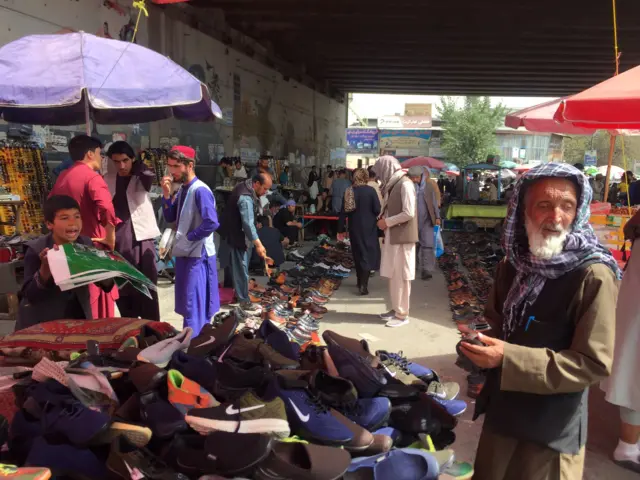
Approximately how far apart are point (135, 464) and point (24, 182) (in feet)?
18.7

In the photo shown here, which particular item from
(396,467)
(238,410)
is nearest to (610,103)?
(396,467)

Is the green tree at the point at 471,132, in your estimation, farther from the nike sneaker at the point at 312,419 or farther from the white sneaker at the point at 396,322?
the nike sneaker at the point at 312,419

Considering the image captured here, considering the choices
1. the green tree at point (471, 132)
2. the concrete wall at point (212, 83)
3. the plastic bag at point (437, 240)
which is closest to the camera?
the concrete wall at point (212, 83)

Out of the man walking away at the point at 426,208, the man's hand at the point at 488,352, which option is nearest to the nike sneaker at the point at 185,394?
the man's hand at the point at 488,352

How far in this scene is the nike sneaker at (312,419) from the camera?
157 centimetres

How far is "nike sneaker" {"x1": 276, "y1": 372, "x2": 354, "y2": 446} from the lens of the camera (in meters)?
1.57

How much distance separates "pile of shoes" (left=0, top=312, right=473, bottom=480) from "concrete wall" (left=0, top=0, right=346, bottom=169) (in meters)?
5.72

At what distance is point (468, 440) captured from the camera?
11.3 ft

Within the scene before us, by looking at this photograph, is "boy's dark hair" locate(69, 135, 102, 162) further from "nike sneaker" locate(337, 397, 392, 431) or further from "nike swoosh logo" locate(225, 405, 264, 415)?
"nike sneaker" locate(337, 397, 392, 431)

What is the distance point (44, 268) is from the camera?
2715 millimetres

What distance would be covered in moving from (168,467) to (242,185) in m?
4.89

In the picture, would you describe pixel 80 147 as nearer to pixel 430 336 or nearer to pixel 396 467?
pixel 396 467

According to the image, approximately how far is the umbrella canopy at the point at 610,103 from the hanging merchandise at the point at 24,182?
5.47 m

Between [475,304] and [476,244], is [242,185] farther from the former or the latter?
[476,244]
